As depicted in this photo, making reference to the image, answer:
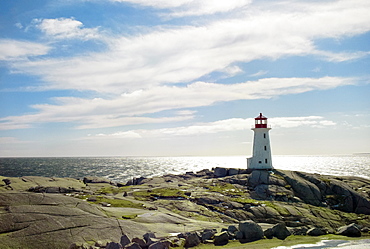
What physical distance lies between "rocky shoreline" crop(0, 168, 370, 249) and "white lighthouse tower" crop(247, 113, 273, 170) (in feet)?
8.76

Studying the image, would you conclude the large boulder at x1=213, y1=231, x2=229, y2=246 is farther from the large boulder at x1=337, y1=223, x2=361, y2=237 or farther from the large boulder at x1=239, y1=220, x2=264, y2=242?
the large boulder at x1=337, y1=223, x2=361, y2=237

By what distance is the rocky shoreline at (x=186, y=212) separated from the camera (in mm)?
19719

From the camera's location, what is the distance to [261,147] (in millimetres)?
64312

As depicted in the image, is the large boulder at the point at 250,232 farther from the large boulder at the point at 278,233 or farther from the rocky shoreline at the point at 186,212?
the large boulder at the point at 278,233

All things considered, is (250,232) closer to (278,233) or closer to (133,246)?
(278,233)

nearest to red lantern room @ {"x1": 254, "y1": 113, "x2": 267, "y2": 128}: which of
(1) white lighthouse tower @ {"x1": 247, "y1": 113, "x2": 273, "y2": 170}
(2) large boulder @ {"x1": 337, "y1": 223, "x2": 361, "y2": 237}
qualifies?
(1) white lighthouse tower @ {"x1": 247, "y1": 113, "x2": 273, "y2": 170}

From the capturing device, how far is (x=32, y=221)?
Answer: 1981 cm

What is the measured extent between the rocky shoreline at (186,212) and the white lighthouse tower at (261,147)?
105 inches

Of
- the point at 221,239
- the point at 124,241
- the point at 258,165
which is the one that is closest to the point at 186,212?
the point at 221,239

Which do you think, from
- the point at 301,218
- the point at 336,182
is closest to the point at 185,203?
the point at 301,218

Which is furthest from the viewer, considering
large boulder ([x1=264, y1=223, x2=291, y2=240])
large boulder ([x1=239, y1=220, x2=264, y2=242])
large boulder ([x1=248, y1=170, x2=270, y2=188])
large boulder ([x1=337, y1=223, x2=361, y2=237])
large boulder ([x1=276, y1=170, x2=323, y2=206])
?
large boulder ([x1=248, y1=170, x2=270, y2=188])

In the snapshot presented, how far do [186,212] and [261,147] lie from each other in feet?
109

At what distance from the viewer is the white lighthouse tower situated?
208ft

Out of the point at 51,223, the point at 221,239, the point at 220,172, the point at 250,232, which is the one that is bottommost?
the point at 221,239
